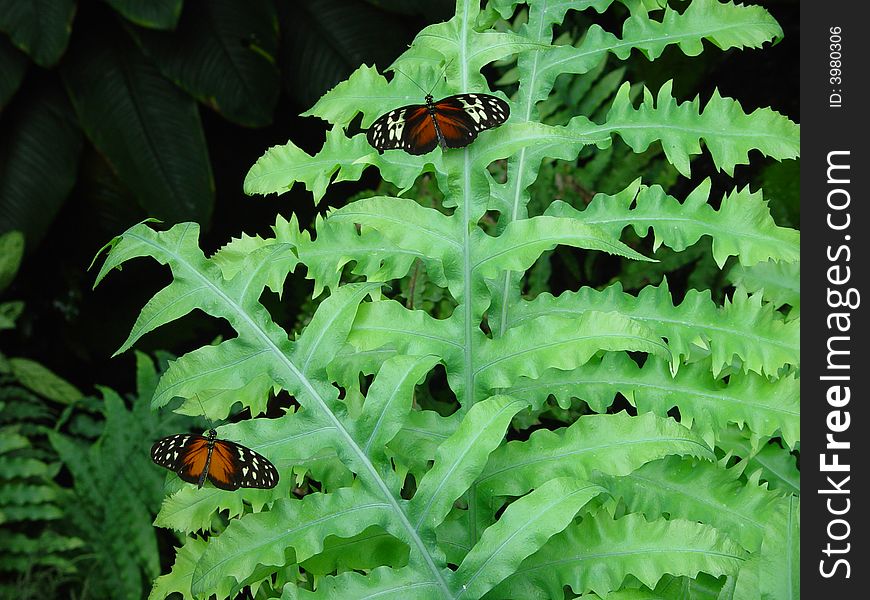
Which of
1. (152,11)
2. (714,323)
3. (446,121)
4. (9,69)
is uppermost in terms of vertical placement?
(152,11)

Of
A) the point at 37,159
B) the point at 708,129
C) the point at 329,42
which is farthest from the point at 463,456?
the point at 37,159

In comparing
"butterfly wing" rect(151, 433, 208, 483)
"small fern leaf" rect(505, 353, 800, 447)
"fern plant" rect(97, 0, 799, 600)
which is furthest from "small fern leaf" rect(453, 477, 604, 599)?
"butterfly wing" rect(151, 433, 208, 483)

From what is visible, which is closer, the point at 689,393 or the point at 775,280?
the point at 689,393

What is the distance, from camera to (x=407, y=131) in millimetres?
854

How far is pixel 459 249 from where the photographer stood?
33.5 inches

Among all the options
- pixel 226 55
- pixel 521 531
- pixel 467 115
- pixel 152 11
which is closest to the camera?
pixel 521 531

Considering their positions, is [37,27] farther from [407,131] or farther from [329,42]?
[407,131]

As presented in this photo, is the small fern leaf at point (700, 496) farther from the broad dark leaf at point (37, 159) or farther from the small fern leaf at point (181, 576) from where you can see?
the broad dark leaf at point (37, 159)

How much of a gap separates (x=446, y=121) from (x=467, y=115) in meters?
0.02

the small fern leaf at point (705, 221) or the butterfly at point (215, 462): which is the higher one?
the small fern leaf at point (705, 221)

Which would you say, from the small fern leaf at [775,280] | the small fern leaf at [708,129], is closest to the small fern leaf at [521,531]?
the small fern leaf at [708,129]

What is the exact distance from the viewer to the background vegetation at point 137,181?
Result: 1.86 meters

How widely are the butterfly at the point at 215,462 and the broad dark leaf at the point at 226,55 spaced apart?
1.61m
